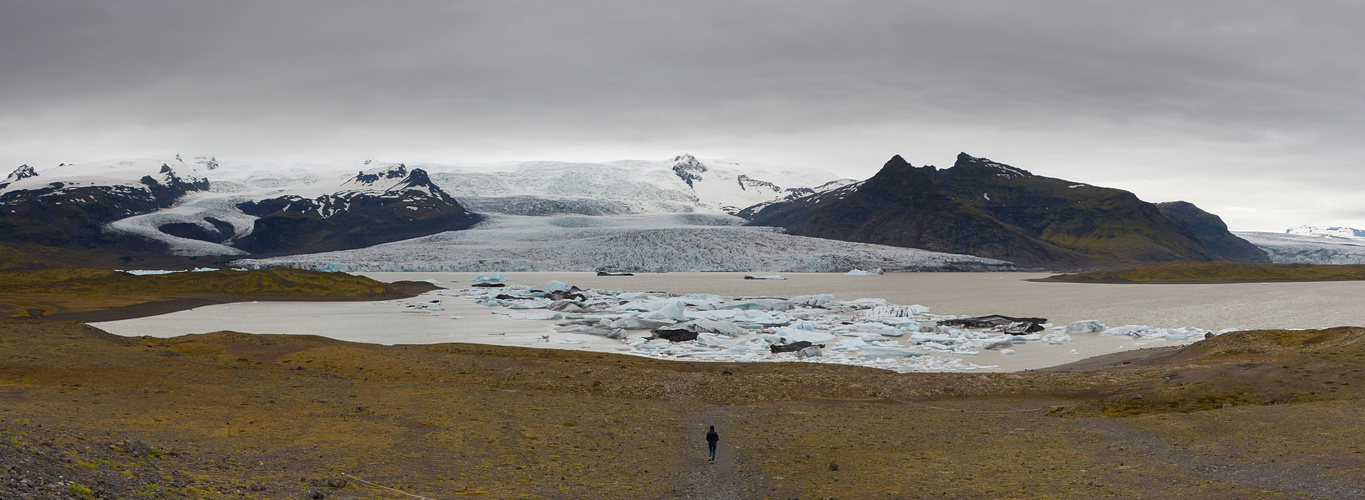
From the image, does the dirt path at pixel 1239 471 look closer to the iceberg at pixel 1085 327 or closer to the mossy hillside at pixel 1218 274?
the iceberg at pixel 1085 327

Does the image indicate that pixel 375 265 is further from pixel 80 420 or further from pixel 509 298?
pixel 80 420

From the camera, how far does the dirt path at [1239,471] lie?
12062 millimetres

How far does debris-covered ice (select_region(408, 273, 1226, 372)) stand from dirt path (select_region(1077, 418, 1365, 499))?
1726 centimetres

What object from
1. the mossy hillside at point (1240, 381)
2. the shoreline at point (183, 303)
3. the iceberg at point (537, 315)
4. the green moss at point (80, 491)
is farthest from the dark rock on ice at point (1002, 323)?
the shoreline at point (183, 303)

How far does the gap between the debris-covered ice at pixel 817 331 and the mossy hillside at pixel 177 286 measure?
26939 millimetres

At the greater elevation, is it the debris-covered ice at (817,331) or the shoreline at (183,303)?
the debris-covered ice at (817,331)

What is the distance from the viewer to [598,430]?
63.8 feet

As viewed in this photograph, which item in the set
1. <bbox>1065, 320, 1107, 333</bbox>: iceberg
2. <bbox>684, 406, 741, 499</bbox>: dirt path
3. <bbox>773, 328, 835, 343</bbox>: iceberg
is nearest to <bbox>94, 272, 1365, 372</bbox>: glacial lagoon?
<bbox>1065, 320, 1107, 333</bbox>: iceberg

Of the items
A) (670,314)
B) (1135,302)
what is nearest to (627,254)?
(1135,302)

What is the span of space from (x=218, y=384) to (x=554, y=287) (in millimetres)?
62941

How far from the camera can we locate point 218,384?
73.6 ft

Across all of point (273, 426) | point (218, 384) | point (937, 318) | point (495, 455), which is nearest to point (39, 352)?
point (218, 384)

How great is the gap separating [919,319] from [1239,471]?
44.8 meters

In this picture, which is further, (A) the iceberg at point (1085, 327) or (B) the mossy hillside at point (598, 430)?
(A) the iceberg at point (1085, 327)
